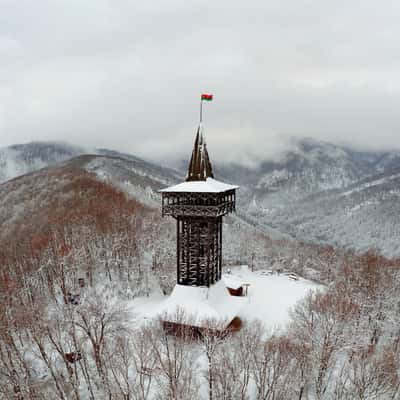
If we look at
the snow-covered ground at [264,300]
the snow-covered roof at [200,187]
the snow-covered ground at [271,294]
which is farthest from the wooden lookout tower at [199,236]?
the snow-covered ground at [271,294]

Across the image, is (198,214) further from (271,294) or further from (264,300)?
(271,294)

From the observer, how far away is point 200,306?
95.2 feet

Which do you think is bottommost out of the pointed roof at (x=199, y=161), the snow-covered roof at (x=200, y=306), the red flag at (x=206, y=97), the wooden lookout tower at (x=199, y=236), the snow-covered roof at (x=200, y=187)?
the snow-covered roof at (x=200, y=306)

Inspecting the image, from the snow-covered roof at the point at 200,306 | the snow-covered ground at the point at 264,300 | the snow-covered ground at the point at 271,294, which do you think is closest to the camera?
the snow-covered roof at the point at 200,306

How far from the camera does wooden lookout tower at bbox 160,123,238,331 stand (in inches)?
1179

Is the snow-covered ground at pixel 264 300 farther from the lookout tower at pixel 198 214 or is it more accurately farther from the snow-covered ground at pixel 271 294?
the lookout tower at pixel 198 214

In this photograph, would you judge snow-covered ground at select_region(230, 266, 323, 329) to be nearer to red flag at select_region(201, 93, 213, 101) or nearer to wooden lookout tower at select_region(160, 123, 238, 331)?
wooden lookout tower at select_region(160, 123, 238, 331)

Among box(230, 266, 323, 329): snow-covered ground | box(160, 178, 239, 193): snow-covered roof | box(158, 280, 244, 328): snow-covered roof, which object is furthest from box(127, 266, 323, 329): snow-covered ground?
box(160, 178, 239, 193): snow-covered roof

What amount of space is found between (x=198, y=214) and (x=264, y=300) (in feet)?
55.1

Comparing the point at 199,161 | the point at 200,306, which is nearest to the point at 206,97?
the point at 199,161

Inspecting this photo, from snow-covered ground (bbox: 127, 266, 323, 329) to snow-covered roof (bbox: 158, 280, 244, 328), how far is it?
44.9 inches

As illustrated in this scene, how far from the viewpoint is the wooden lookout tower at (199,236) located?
29953 mm

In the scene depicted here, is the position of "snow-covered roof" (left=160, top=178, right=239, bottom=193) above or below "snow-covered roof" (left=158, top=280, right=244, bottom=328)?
above

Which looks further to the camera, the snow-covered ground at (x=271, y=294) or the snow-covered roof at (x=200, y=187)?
the snow-covered ground at (x=271, y=294)
